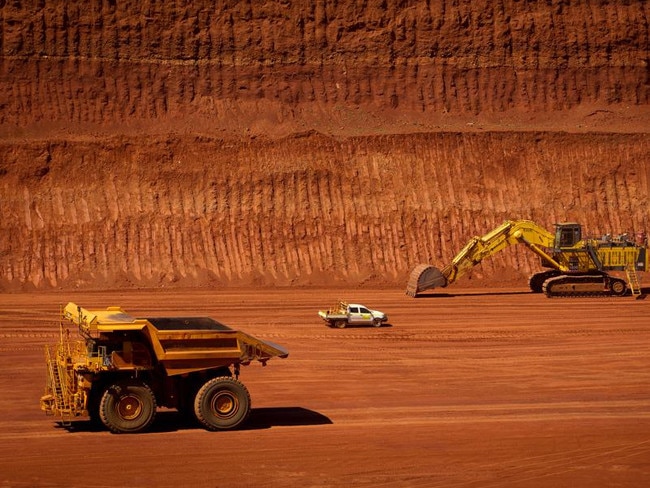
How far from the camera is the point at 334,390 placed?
803 inches

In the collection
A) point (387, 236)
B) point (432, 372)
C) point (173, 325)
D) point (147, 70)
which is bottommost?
point (432, 372)

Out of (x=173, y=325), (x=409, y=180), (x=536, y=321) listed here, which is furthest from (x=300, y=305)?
(x=173, y=325)

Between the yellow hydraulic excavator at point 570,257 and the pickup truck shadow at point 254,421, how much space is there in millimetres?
21962

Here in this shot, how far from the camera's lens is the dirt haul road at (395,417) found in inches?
559

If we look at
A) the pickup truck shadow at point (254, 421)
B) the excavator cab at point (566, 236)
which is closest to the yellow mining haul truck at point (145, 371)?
the pickup truck shadow at point (254, 421)

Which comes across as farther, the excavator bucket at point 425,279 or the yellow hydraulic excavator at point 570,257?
the yellow hydraulic excavator at point 570,257

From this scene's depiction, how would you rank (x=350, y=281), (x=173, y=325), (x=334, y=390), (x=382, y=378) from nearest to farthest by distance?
(x=173, y=325), (x=334, y=390), (x=382, y=378), (x=350, y=281)

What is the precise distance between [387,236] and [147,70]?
52.9ft

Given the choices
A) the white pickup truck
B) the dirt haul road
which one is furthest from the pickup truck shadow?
the white pickup truck

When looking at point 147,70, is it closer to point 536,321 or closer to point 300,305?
point 300,305

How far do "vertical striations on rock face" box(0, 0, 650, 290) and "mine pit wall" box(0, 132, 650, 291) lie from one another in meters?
0.09

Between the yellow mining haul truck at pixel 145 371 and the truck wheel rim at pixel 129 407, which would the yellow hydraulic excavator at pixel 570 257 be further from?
the truck wheel rim at pixel 129 407

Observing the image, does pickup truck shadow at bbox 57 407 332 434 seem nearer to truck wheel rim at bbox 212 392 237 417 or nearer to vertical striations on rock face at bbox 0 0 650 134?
truck wheel rim at bbox 212 392 237 417

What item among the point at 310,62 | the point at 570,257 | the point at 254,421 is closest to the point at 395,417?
the point at 254,421
